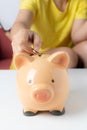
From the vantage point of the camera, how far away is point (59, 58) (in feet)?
1.32

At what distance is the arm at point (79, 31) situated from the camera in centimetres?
79

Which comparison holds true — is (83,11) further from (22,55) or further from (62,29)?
(22,55)

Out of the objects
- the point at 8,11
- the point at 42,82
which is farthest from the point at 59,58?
the point at 8,11

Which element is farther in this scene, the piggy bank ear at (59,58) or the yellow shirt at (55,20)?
the yellow shirt at (55,20)

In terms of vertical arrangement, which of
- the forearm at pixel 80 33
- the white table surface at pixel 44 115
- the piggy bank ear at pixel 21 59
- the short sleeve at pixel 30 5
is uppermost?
the short sleeve at pixel 30 5

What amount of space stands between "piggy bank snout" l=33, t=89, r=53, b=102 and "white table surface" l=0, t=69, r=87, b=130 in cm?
4

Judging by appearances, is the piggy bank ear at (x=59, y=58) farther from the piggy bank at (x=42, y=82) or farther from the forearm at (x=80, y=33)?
the forearm at (x=80, y=33)

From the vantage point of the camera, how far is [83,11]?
85 cm

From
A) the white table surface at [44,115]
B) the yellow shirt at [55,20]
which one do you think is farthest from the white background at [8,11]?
the white table surface at [44,115]

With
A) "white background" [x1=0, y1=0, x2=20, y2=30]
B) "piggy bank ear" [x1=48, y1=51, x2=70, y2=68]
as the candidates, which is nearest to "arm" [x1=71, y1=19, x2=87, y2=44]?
"piggy bank ear" [x1=48, y1=51, x2=70, y2=68]

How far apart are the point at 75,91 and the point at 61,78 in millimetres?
124

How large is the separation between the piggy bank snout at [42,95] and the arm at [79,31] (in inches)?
17.5

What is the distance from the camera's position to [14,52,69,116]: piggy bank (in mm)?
375

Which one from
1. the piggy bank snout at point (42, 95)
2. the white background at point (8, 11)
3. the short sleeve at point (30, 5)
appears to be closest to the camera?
the piggy bank snout at point (42, 95)
